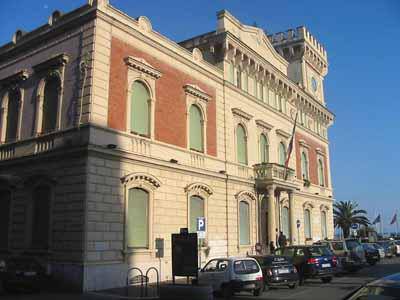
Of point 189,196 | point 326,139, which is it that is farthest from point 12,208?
point 326,139

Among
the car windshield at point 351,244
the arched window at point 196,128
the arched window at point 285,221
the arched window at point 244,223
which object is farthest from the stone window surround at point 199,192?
the arched window at point 285,221

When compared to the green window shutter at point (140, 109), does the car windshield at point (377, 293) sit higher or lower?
lower

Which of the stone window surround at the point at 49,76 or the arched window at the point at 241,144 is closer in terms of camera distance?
the stone window surround at the point at 49,76

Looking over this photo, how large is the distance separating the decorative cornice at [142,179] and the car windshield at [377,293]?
15233 mm

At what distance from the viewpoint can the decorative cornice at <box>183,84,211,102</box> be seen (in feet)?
84.6

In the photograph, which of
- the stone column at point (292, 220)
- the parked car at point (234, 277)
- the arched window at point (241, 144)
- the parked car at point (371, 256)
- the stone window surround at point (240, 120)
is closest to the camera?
the parked car at point (234, 277)

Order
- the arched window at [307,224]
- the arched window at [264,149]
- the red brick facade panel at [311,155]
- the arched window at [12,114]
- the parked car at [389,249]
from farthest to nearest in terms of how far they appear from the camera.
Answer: the parked car at [389,249], the red brick facade panel at [311,155], the arched window at [307,224], the arched window at [264,149], the arched window at [12,114]

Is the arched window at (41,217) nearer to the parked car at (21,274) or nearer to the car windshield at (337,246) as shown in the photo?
the parked car at (21,274)

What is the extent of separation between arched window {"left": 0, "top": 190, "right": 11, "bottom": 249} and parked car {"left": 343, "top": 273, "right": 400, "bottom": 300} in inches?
795

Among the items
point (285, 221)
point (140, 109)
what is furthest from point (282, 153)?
point (140, 109)

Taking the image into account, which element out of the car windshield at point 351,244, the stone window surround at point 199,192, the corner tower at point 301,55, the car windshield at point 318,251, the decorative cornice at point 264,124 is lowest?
the car windshield at point 318,251

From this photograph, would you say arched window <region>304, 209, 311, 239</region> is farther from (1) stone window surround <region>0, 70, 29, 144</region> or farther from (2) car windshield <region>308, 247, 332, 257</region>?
(1) stone window surround <region>0, 70, 29, 144</region>

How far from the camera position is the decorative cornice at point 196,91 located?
25.8m

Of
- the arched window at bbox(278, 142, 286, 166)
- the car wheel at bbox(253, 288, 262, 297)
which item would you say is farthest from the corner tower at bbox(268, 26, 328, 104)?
the car wheel at bbox(253, 288, 262, 297)
